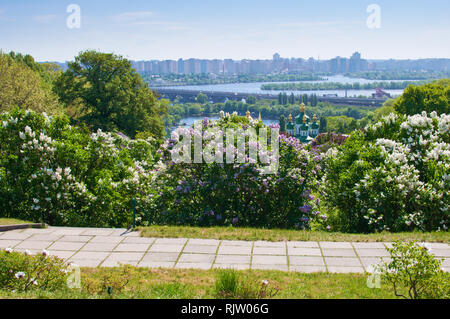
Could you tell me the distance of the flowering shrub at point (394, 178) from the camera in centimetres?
1126

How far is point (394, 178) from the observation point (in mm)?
11492

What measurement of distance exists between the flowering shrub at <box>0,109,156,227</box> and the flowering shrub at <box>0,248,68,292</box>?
16.3ft

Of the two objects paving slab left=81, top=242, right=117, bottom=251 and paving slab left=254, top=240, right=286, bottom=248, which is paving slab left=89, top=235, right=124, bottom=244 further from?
paving slab left=254, top=240, right=286, bottom=248

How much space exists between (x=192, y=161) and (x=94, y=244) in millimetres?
3489

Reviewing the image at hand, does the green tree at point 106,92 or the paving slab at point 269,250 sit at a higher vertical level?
the green tree at point 106,92

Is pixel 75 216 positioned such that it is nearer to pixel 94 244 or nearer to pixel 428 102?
pixel 94 244

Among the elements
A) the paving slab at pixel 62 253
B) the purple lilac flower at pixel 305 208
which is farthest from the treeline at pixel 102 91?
the paving slab at pixel 62 253

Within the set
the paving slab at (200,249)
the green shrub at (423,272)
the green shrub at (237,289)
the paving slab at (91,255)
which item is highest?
the green shrub at (423,272)

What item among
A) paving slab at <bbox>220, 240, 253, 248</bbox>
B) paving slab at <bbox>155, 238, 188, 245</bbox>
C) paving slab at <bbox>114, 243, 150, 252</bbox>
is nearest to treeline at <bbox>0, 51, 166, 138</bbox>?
paving slab at <bbox>155, 238, 188, 245</bbox>

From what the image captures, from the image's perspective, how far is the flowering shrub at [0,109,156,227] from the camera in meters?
11.9

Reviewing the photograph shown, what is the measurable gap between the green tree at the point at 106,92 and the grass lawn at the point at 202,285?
26.9 metres

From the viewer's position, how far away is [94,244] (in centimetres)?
948

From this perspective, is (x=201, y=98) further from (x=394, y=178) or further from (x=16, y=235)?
(x=16, y=235)

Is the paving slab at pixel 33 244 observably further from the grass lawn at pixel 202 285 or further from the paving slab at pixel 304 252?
the paving slab at pixel 304 252
